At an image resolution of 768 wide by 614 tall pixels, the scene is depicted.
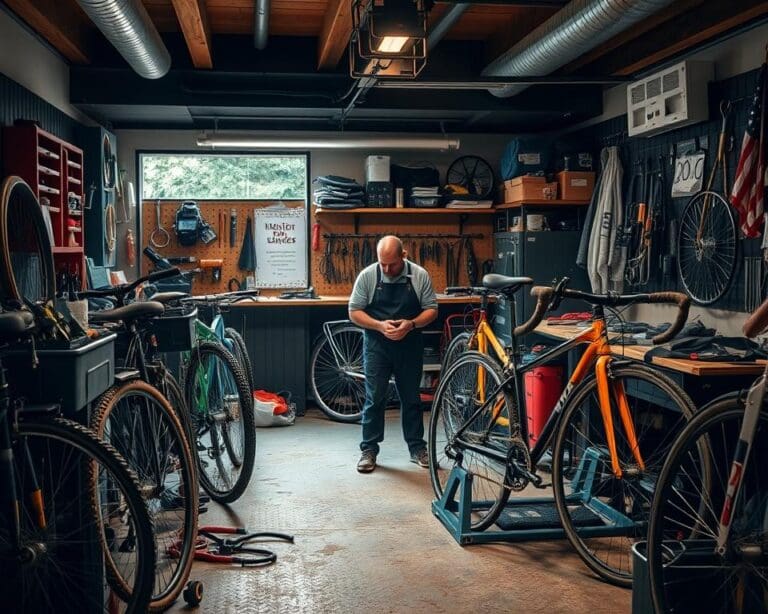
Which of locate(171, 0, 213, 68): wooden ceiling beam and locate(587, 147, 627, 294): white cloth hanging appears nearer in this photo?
locate(171, 0, 213, 68): wooden ceiling beam

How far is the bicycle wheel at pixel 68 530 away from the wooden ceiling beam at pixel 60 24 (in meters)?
2.93

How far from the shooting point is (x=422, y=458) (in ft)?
18.3

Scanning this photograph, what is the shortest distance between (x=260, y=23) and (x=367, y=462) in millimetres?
2725

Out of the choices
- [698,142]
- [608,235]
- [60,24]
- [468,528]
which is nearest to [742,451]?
[468,528]

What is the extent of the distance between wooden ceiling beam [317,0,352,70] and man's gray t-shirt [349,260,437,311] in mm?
1422

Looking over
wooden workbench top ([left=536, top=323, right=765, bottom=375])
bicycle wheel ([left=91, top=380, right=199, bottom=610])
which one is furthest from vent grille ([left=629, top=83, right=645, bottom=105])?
bicycle wheel ([left=91, top=380, right=199, bottom=610])

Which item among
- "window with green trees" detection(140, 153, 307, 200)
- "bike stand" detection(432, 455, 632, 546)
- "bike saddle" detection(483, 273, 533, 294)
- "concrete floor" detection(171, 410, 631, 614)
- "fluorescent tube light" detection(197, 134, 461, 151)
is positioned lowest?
"concrete floor" detection(171, 410, 631, 614)

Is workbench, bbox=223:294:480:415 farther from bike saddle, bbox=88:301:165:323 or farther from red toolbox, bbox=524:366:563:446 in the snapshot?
bike saddle, bbox=88:301:165:323

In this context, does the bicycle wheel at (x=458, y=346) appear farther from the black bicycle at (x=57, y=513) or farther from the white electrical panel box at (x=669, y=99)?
the black bicycle at (x=57, y=513)

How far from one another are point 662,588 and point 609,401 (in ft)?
2.93

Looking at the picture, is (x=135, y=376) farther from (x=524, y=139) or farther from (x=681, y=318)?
(x=524, y=139)

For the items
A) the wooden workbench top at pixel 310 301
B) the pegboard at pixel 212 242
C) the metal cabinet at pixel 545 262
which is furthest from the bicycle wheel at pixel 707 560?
the pegboard at pixel 212 242

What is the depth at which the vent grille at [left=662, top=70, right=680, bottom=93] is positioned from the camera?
5.36 meters

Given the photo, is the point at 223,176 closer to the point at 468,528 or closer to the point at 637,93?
the point at 637,93
